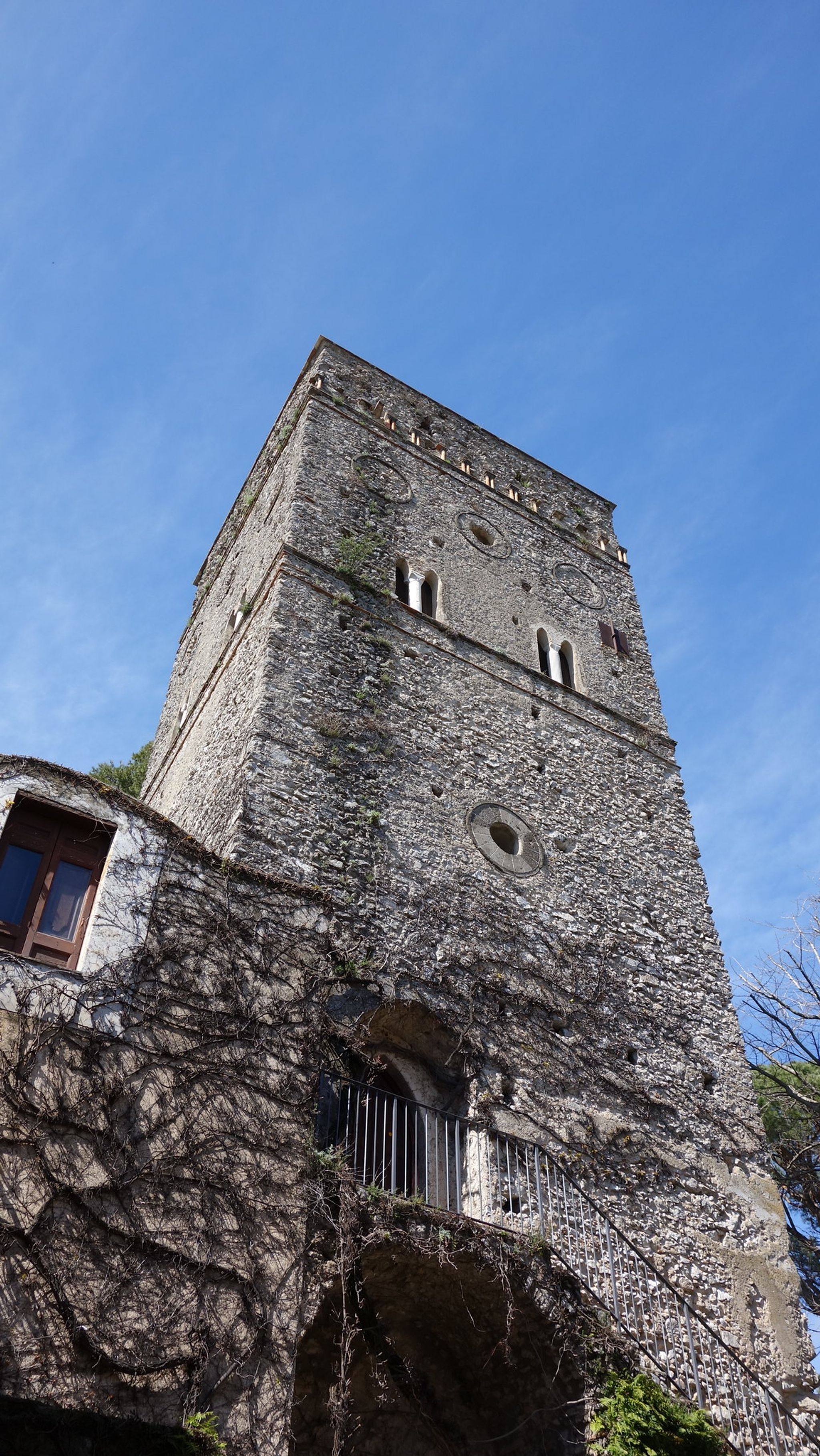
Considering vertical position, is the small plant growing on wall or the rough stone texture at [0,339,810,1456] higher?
the small plant growing on wall

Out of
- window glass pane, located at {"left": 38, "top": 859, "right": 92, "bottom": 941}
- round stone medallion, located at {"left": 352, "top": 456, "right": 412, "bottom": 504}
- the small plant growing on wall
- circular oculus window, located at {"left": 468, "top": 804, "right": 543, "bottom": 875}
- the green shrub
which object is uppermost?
round stone medallion, located at {"left": 352, "top": 456, "right": 412, "bottom": 504}

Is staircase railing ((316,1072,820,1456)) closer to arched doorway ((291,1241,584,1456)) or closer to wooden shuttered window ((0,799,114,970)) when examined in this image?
arched doorway ((291,1241,584,1456))

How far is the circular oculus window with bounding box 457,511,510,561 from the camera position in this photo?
15891 mm

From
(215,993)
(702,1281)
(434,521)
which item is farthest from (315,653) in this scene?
(702,1281)

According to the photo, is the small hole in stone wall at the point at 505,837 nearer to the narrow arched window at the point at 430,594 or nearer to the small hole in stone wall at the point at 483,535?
the narrow arched window at the point at 430,594

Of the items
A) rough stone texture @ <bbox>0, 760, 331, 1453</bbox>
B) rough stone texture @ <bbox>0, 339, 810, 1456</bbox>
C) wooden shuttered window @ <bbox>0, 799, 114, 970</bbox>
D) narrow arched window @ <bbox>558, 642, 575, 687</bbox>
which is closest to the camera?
rough stone texture @ <bbox>0, 760, 331, 1453</bbox>

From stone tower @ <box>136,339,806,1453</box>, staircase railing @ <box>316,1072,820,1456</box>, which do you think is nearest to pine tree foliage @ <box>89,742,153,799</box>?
stone tower @ <box>136,339,806,1453</box>

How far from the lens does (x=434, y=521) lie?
610 inches

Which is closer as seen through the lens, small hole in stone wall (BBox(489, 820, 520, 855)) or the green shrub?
the green shrub

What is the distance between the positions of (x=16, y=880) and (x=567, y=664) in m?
9.77

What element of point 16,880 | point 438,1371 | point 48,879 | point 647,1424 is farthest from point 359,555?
point 647,1424

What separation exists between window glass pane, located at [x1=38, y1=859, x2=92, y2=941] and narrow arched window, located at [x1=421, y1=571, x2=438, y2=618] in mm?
7483

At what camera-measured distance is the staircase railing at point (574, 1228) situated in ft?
27.5

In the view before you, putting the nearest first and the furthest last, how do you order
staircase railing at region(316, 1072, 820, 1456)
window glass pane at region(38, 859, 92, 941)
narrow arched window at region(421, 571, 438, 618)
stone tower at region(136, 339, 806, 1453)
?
window glass pane at region(38, 859, 92, 941), staircase railing at region(316, 1072, 820, 1456), stone tower at region(136, 339, 806, 1453), narrow arched window at region(421, 571, 438, 618)
